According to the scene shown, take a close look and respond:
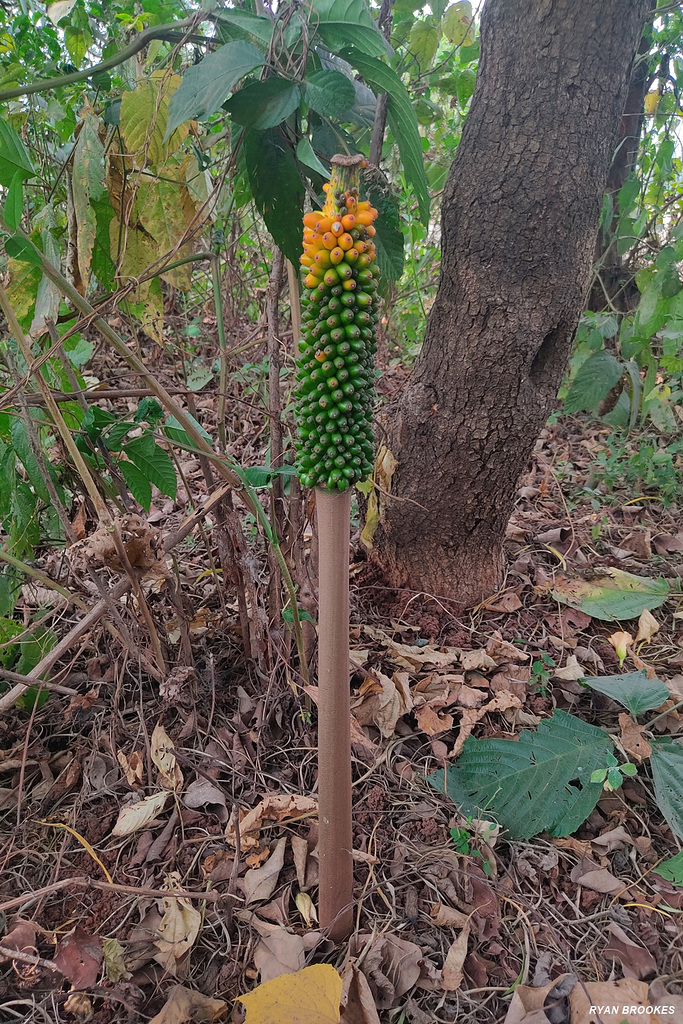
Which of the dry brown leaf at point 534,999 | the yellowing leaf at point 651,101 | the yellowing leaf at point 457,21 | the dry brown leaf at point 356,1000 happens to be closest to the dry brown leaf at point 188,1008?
the dry brown leaf at point 356,1000

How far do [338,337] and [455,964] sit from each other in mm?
1446

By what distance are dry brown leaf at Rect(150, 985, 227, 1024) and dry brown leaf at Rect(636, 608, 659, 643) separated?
174 cm

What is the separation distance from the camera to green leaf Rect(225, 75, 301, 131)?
4.05 ft

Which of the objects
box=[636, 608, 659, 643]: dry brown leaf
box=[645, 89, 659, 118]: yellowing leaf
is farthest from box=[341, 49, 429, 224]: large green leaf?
box=[645, 89, 659, 118]: yellowing leaf

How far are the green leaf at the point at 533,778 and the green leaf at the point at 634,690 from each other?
12 cm

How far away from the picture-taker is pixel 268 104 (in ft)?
4.13

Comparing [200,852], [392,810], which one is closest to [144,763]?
[200,852]

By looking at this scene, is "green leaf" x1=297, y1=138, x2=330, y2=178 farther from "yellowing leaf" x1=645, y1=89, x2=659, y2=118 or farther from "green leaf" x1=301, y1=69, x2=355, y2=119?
"yellowing leaf" x1=645, y1=89, x2=659, y2=118

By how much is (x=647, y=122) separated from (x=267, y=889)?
4595mm

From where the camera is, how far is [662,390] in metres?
3.40

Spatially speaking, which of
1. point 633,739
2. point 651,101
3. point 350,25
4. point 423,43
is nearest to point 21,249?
point 350,25

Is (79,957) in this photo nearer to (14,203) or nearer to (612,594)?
(14,203)

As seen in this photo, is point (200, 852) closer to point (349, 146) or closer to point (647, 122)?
point (349, 146)

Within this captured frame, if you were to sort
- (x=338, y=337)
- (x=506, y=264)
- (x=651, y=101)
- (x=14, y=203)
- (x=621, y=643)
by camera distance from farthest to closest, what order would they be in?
(x=651, y=101)
(x=621, y=643)
(x=506, y=264)
(x=14, y=203)
(x=338, y=337)
